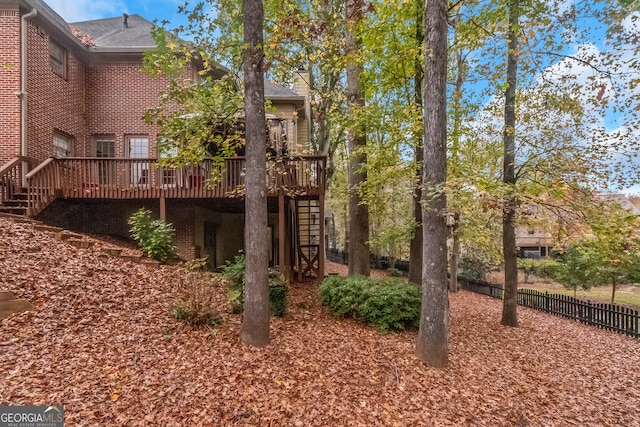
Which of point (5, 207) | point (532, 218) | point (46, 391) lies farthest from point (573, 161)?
point (5, 207)

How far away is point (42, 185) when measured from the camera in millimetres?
9453

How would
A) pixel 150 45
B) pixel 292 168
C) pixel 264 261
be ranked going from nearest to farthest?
1. pixel 264 261
2. pixel 292 168
3. pixel 150 45

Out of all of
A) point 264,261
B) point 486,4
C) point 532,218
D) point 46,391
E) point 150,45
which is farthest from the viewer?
point 150,45

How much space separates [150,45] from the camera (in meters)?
12.9

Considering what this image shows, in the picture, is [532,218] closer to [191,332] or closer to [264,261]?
[264,261]

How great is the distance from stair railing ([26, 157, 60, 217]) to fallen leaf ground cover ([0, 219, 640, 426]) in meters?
2.24

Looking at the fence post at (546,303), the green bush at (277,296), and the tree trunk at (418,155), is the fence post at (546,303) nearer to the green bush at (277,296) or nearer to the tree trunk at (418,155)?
the tree trunk at (418,155)

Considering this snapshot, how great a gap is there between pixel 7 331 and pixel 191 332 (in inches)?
89.8

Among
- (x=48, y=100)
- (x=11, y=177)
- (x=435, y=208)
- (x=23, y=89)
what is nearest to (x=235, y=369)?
(x=435, y=208)

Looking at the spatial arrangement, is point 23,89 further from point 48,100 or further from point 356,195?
point 356,195

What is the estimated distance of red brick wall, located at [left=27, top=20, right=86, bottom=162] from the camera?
10602mm

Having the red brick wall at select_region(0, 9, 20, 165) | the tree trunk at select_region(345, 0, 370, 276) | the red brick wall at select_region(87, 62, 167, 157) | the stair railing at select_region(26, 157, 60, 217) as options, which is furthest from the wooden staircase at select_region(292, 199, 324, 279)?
the red brick wall at select_region(0, 9, 20, 165)

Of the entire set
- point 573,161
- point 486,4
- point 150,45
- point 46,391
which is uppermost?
point 150,45

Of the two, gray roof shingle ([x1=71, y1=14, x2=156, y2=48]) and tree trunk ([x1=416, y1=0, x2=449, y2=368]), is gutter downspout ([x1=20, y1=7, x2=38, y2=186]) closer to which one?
gray roof shingle ([x1=71, y1=14, x2=156, y2=48])
